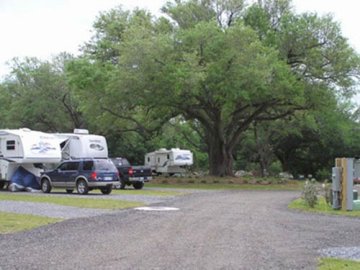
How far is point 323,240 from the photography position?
38.0ft

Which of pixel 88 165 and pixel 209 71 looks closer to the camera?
pixel 88 165

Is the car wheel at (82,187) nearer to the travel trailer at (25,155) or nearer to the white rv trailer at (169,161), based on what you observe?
the travel trailer at (25,155)

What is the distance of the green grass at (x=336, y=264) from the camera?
847 centimetres

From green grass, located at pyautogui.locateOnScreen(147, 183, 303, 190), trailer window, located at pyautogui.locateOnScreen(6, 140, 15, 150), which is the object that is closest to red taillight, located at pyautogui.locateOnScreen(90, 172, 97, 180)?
trailer window, located at pyautogui.locateOnScreen(6, 140, 15, 150)

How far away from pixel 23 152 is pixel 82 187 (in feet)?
12.5

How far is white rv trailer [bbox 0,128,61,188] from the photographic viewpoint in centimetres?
2778

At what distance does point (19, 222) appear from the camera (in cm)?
1409

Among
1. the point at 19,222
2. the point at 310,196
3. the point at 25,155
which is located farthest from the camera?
the point at 25,155

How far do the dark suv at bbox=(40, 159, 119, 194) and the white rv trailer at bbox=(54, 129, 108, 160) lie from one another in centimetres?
552

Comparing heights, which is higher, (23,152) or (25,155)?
(23,152)

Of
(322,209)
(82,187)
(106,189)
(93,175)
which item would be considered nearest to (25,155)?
(82,187)

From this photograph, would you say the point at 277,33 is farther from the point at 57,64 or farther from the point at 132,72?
the point at 57,64

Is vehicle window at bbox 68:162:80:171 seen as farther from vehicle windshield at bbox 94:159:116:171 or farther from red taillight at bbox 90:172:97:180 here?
red taillight at bbox 90:172:97:180

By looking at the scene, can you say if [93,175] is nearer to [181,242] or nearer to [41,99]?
[181,242]
